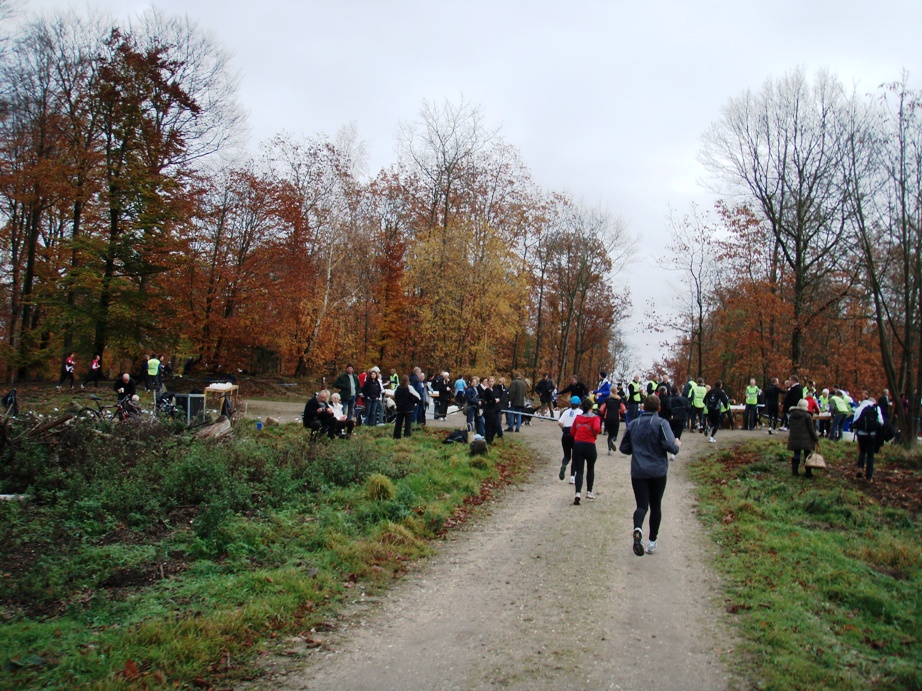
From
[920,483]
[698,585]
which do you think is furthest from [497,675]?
[920,483]

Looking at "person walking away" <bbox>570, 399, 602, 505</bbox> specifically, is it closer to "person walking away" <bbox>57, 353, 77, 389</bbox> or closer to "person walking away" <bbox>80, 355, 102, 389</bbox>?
"person walking away" <bbox>80, 355, 102, 389</bbox>

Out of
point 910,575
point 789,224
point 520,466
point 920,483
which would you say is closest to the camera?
point 910,575

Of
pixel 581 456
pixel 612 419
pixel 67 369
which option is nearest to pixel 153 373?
pixel 67 369

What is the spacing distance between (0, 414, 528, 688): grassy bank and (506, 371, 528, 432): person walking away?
8125 millimetres

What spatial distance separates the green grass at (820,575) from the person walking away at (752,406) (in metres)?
8.04

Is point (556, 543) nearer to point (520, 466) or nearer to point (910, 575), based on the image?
point (910, 575)

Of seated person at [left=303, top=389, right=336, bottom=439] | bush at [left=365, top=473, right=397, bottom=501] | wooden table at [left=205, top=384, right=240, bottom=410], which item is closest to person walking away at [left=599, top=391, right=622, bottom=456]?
seated person at [left=303, top=389, right=336, bottom=439]

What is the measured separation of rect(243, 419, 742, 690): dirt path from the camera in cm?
486

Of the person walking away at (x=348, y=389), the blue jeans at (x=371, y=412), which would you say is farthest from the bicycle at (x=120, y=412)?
the blue jeans at (x=371, y=412)

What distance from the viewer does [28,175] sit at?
27.4 meters

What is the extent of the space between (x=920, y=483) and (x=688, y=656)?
34.6 ft

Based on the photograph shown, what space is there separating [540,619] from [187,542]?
3936mm

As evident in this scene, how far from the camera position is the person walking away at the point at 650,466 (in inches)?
319

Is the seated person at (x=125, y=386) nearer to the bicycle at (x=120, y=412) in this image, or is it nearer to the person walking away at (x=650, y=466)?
the bicycle at (x=120, y=412)
